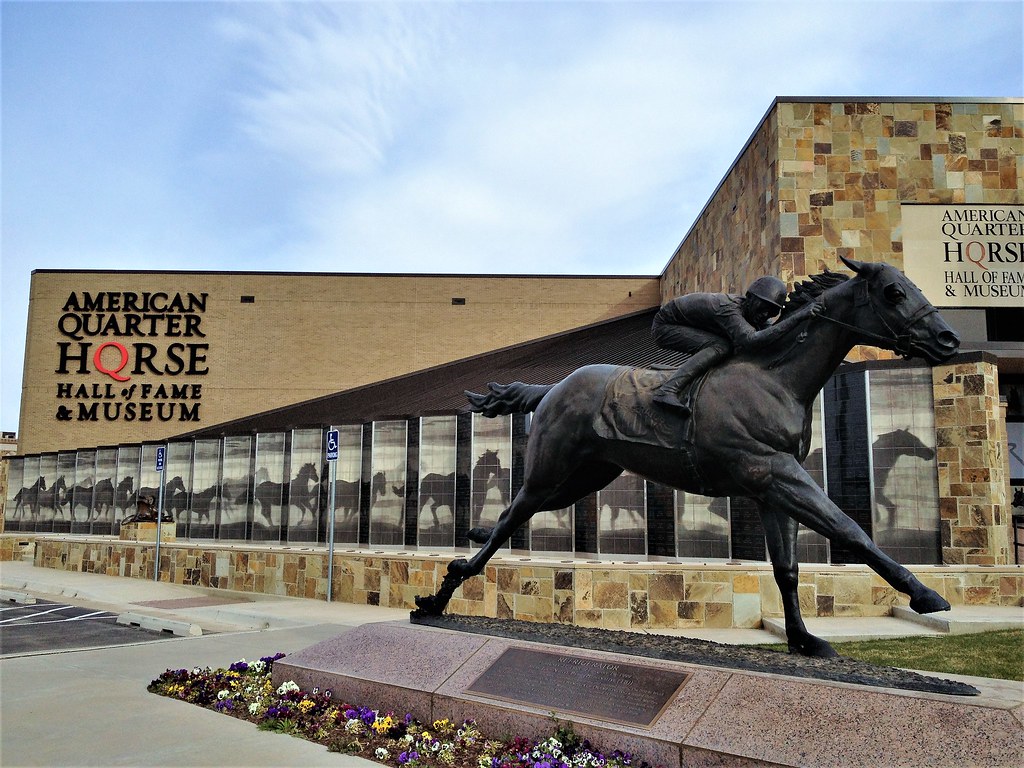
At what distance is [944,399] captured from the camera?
16016 millimetres

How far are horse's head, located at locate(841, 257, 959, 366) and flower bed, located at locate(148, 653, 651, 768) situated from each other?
3.13 meters

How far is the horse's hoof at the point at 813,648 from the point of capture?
5695mm

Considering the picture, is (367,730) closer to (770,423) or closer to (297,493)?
(770,423)

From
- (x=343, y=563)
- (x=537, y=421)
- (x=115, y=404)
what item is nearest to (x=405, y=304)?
(x=115, y=404)

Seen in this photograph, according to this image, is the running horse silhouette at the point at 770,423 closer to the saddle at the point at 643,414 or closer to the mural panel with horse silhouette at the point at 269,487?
the saddle at the point at 643,414

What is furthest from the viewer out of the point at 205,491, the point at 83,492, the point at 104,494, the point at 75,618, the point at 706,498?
the point at 83,492

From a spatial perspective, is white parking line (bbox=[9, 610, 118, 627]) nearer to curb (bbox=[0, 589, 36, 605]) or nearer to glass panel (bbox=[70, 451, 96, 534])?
curb (bbox=[0, 589, 36, 605])

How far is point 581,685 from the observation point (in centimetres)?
569

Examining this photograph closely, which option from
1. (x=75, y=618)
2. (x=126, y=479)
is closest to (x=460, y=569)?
(x=75, y=618)

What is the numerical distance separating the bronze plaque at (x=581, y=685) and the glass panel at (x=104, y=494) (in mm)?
27868

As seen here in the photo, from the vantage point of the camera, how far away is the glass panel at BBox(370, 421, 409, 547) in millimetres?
21016

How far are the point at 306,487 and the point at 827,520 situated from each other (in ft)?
65.1

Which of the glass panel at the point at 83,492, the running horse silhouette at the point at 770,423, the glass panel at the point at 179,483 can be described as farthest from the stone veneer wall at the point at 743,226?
the glass panel at the point at 83,492

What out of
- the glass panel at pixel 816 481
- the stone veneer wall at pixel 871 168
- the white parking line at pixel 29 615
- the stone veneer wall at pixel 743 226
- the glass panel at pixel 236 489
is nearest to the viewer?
the white parking line at pixel 29 615
